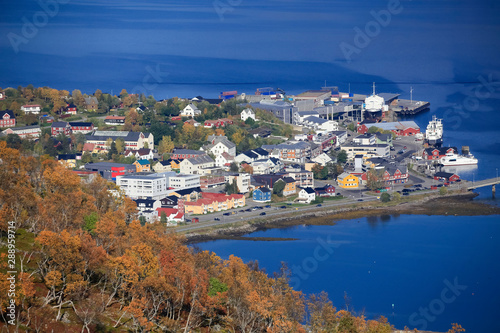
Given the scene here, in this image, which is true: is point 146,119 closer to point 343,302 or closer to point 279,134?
point 279,134

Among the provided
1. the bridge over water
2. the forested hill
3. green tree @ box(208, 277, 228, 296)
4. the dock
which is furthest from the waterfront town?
green tree @ box(208, 277, 228, 296)

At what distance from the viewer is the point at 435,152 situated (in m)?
13.3

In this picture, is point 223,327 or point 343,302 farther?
point 343,302

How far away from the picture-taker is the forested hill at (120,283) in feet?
16.9

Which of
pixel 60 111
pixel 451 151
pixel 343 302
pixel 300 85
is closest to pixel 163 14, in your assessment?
pixel 300 85

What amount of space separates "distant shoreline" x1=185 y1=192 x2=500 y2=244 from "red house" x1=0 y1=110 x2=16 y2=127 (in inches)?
234

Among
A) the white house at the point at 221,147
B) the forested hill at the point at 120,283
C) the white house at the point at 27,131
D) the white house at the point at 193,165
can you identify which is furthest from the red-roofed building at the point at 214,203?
the white house at the point at 27,131

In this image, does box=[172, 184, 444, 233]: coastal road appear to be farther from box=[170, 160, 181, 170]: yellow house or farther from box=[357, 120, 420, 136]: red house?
box=[357, 120, 420, 136]: red house

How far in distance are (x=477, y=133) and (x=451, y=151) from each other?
2688 millimetres

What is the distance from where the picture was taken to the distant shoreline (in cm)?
952

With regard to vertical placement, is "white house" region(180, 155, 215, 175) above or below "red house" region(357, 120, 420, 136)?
below

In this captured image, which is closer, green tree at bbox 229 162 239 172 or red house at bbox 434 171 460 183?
red house at bbox 434 171 460 183

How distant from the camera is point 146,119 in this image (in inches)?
578

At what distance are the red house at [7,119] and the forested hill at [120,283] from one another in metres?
7.74
